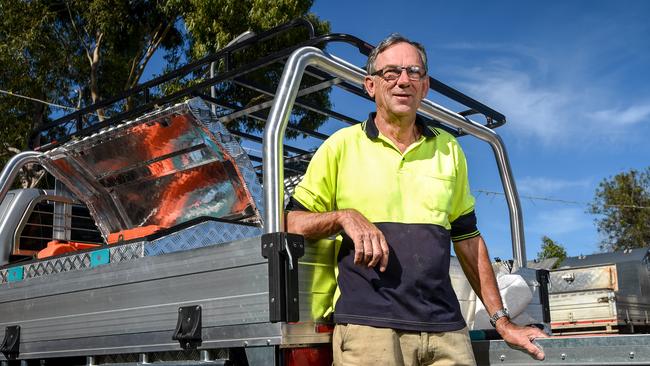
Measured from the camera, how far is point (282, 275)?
2426 millimetres

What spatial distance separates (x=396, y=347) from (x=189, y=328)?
78 cm

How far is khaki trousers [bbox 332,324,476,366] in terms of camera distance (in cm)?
239

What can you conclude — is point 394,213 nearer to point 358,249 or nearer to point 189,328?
point 358,249

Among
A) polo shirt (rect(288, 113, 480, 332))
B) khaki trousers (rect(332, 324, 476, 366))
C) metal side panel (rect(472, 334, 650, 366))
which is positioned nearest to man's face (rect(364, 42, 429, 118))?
polo shirt (rect(288, 113, 480, 332))

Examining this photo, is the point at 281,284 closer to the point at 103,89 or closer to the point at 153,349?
the point at 153,349

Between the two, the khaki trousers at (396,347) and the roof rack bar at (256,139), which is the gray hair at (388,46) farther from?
the roof rack bar at (256,139)

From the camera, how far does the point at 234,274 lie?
260 centimetres

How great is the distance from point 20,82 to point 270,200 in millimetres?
16299

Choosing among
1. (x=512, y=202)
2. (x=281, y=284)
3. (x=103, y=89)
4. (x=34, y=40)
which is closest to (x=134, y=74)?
(x=103, y=89)

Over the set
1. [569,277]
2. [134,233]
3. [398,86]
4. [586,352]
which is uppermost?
[398,86]

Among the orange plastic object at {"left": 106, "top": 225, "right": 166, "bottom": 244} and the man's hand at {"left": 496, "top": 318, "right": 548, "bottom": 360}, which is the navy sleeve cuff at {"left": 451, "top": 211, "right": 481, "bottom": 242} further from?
the orange plastic object at {"left": 106, "top": 225, "right": 166, "bottom": 244}

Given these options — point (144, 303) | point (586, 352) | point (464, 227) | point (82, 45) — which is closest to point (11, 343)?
point (144, 303)

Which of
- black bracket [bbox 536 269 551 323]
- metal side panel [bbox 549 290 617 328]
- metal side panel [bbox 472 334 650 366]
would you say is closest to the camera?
metal side panel [bbox 472 334 650 366]

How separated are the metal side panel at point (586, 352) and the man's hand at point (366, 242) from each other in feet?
1.89
